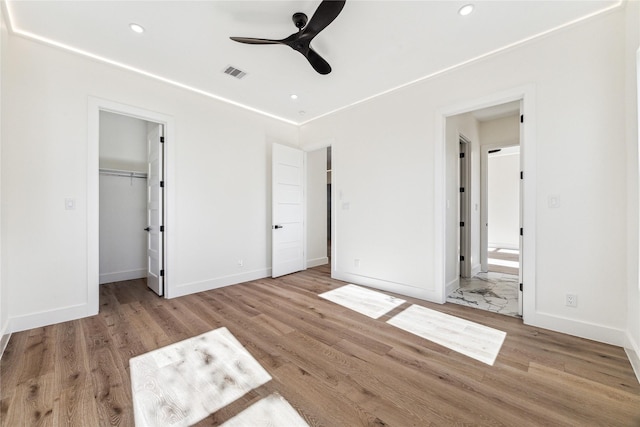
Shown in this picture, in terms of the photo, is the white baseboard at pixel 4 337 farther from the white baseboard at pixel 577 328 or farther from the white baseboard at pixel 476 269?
the white baseboard at pixel 476 269

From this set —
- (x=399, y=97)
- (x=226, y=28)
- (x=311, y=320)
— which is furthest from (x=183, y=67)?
(x=311, y=320)

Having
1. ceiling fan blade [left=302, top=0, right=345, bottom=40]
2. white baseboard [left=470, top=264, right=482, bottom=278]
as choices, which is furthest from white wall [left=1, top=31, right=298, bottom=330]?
white baseboard [left=470, top=264, right=482, bottom=278]

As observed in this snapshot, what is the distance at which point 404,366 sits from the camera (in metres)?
1.94

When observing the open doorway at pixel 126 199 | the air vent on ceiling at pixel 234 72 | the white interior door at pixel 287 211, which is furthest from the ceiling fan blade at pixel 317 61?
the open doorway at pixel 126 199

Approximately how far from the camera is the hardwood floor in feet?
4.86

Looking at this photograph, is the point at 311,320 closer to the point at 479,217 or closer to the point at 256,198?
the point at 256,198

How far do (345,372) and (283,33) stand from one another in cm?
305

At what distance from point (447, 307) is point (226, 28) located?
3.82 meters

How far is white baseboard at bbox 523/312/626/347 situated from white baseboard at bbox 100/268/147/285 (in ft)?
18.4

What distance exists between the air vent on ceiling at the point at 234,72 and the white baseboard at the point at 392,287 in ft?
10.6

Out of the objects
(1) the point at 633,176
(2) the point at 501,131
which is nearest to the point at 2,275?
(1) the point at 633,176

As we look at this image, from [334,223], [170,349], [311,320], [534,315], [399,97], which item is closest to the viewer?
[170,349]

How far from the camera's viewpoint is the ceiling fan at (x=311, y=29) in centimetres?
183

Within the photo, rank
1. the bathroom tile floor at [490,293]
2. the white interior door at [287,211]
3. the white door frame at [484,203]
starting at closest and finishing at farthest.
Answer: the bathroom tile floor at [490,293], the white interior door at [287,211], the white door frame at [484,203]
